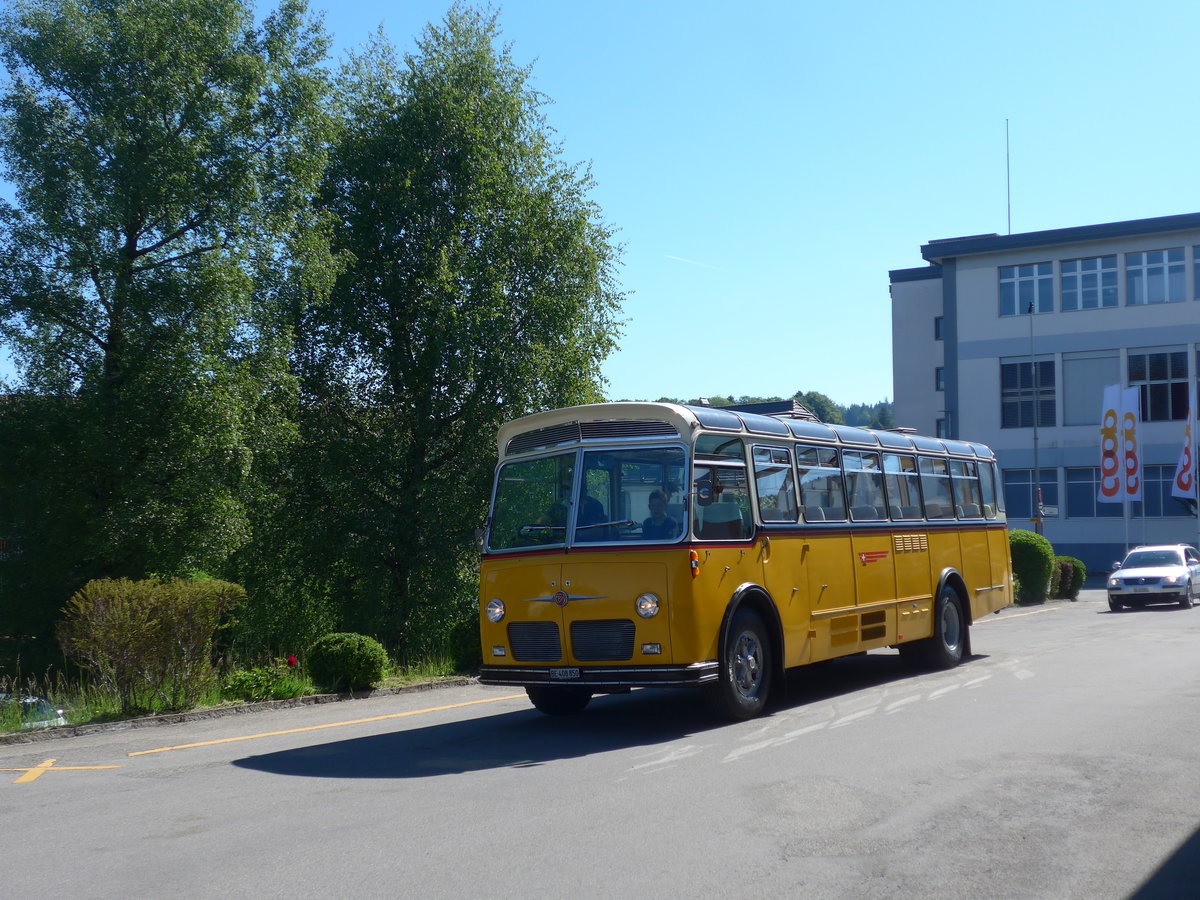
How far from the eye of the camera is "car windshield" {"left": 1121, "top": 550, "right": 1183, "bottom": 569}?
3259 centimetres

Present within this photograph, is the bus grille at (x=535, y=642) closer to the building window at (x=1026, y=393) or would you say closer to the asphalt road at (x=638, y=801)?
the asphalt road at (x=638, y=801)

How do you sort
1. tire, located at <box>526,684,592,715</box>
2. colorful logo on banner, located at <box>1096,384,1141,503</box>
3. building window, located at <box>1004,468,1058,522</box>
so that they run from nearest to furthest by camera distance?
1. tire, located at <box>526,684,592,715</box>
2. colorful logo on banner, located at <box>1096,384,1141,503</box>
3. building window, located at <box>1004,468,1058,522</box>

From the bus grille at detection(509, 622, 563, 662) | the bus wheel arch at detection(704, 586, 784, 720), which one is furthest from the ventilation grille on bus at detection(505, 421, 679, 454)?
the bus grille at detection(509, 622, 563, 662)

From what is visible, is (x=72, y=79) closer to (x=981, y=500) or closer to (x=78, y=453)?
(x=78, y=453)

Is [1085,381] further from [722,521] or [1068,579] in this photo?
[722,521]

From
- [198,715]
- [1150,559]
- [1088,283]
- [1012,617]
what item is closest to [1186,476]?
[1088,283]

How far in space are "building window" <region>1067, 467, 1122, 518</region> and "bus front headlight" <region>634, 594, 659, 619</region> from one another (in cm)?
5604

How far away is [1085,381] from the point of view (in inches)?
2422

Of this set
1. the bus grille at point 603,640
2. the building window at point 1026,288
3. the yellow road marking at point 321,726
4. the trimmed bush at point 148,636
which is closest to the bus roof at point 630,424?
the bus grille at point 603,640

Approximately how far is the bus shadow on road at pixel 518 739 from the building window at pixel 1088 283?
5350cm

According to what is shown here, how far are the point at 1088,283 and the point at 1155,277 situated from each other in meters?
3.17

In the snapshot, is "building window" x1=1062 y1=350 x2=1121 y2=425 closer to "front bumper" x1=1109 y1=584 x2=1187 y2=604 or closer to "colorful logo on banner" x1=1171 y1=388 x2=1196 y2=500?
"colorful logo on banner" x1=1171 y1=388 x2=1196 y2=500

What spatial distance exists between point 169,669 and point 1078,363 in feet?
188

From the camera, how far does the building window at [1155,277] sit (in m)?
60.0
